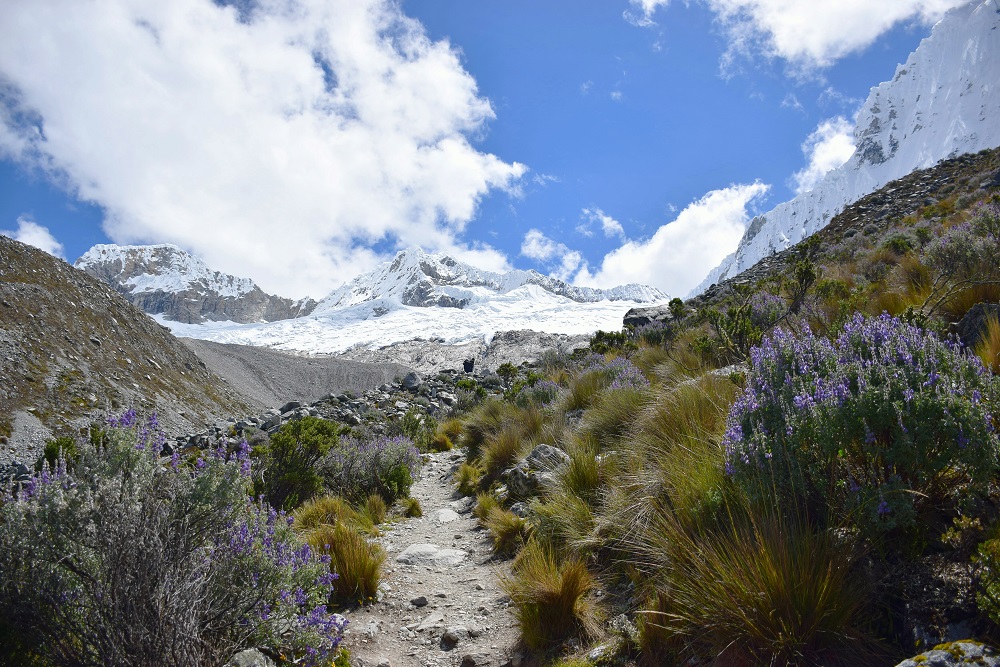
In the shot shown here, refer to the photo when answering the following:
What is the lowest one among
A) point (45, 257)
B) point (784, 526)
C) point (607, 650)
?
point (607, 650)

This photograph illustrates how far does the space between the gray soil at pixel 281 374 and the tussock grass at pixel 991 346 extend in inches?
679

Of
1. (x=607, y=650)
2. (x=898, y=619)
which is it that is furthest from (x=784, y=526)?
(x=607, y=650)

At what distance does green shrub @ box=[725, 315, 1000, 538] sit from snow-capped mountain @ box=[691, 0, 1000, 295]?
87.1 metres

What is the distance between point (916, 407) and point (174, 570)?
3159 mm

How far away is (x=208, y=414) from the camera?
11.5 meters

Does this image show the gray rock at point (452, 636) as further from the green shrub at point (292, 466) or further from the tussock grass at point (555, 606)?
the green shrub at point (292, 466)

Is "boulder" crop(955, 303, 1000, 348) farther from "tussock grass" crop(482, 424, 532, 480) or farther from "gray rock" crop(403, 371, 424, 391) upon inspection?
"gray rock" crop(403, 371, 424, 391)

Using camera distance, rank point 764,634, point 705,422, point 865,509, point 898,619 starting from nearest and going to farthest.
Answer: point 898,619 → point 764,634 → point 865,509 → point 705,422

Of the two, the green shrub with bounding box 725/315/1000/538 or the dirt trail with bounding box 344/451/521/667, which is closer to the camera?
the green shrub with bounding box 725/315/1000/538

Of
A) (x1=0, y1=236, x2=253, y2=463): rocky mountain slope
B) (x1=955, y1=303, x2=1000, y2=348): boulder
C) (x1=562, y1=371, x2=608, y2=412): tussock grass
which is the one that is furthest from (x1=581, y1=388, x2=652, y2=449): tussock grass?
(x1=0, y1=236, x2=253, y2=463): rocky mountain slope

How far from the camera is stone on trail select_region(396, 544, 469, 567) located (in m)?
4.42

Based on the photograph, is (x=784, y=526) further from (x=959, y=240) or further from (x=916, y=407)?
(x=959, y=240)

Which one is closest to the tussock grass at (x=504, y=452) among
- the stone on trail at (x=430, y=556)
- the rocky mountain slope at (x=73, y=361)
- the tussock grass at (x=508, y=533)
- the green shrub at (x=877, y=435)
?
the tussock grass at (x=508, y=533)

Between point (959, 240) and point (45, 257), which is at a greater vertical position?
point (45, 257)
